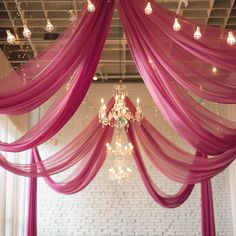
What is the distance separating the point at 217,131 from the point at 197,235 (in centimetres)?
512

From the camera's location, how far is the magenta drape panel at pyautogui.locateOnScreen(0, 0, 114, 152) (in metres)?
3.21

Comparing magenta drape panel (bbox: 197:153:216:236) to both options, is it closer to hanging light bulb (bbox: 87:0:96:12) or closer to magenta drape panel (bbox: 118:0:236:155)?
magenta drape panel (bbox: 118:0:236:155)

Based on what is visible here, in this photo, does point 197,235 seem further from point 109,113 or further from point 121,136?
point 109,113

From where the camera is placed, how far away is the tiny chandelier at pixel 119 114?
17.6ft

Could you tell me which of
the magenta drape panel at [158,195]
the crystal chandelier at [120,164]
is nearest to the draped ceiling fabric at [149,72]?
the magenta drape panel at [158,195]

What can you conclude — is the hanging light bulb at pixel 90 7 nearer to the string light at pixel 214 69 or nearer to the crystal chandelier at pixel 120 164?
the string light at pixel 214 69

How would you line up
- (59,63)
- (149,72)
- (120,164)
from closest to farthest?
(59,63) < (149,72) < (120,164)

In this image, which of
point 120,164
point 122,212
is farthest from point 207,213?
point 120,164

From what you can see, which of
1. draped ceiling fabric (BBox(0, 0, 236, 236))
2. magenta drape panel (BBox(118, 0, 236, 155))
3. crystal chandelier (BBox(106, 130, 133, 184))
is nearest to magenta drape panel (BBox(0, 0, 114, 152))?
draped ceiling fabric (BBox(0, 0, 236, 236))

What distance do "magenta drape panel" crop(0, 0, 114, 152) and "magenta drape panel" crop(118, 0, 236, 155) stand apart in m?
0.16

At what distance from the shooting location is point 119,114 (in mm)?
5406

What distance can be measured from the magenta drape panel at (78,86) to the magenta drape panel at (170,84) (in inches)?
6.3

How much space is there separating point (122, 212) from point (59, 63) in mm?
5571

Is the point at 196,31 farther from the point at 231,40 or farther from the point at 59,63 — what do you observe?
the point at 59,63
